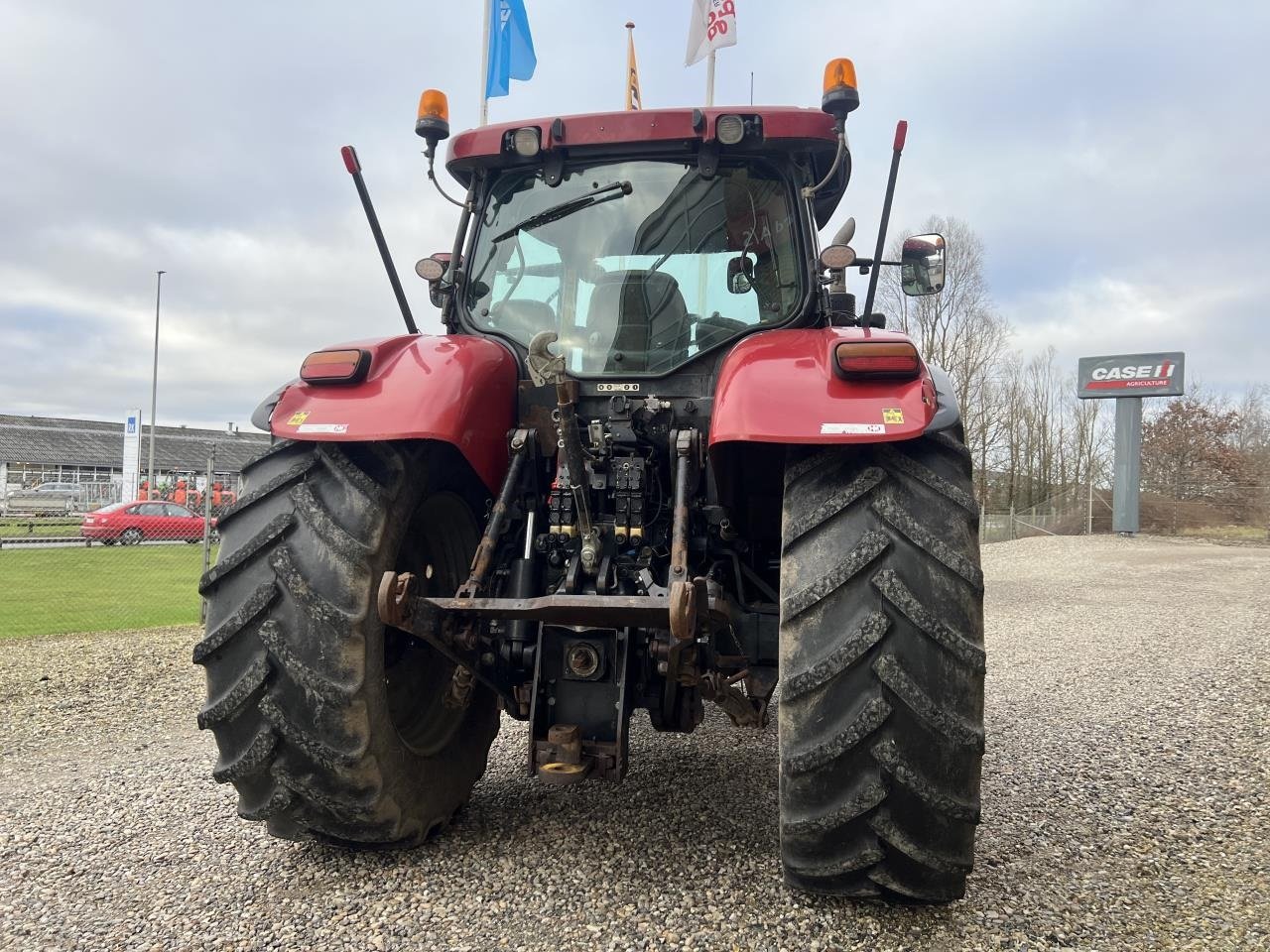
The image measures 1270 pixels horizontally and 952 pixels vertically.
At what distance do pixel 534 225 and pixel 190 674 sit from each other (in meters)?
4.84

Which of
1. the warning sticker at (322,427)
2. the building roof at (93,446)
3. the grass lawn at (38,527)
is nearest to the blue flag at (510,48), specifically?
the warning sticker at (322,427)

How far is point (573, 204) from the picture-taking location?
3.27 meters

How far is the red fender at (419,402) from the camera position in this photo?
2600 mm

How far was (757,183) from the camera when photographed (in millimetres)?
3244

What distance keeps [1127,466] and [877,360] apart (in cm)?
2680

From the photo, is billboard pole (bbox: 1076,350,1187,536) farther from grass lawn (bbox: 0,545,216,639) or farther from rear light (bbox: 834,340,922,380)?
rear light (bbox: 834,340,922,380)

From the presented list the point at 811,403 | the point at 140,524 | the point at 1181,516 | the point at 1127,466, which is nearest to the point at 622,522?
the point at 811,403

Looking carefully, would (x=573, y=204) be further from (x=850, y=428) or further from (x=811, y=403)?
(x=850, y=428)

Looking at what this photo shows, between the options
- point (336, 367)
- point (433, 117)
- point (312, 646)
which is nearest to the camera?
point (312, 646)

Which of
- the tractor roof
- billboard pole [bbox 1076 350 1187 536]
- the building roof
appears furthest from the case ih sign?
the building roof

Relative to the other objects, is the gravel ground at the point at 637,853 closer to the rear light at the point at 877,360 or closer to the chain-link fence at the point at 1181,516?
the rear light at the point at 877,360

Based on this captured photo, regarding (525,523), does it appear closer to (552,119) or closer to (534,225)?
(534,225)

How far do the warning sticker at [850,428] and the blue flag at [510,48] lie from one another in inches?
228

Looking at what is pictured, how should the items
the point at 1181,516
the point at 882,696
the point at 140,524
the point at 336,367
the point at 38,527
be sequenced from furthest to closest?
1. the point at 1181,516
2. the point at 38,527
3. the point at 140,524
4. the point at 336,367
5. the point at 882,696
